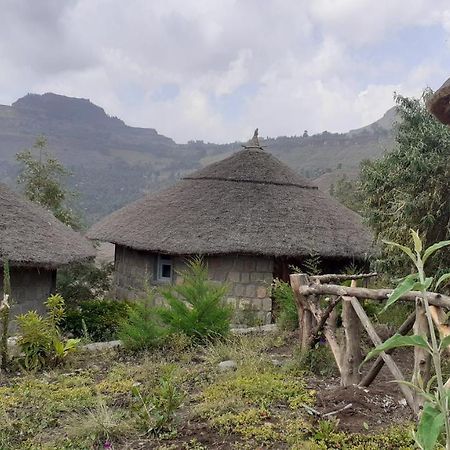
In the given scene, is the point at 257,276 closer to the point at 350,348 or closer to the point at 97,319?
the point at 97,319

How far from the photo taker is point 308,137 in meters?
75.4

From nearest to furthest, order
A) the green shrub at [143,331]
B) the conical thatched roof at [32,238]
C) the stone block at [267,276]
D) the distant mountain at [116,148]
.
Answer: the green shrub at [143,331] < the conical thatched roof at [32,238] < the stone block at [267,276] < the distant mountain at [116,148]

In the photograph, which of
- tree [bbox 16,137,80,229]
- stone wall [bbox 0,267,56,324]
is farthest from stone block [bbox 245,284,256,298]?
tree [bbox 16,137,80,229]

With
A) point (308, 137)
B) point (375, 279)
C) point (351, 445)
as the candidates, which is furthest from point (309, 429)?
point (308, 137)

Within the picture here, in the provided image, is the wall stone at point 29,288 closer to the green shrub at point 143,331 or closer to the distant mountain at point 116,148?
the green shrub at point 143,331

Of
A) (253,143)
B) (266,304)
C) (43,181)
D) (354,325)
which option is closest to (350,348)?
(354,325)

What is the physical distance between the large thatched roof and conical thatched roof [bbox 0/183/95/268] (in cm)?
168

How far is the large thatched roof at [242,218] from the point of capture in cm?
1187

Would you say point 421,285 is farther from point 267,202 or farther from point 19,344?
point 267,202

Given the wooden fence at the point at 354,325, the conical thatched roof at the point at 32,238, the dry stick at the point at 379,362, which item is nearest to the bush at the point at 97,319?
the conical thatched roof at the point at 32,238

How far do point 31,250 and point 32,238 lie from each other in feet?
1.63

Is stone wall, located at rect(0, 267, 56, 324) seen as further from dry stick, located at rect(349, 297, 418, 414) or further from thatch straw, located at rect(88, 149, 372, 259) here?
dry stick, located at rect(349, 297, 418, 414)

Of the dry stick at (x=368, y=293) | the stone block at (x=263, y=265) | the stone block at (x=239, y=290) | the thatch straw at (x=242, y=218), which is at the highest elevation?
the thatch straw at (x=242, y=218)

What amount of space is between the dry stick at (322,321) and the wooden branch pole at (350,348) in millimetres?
235
